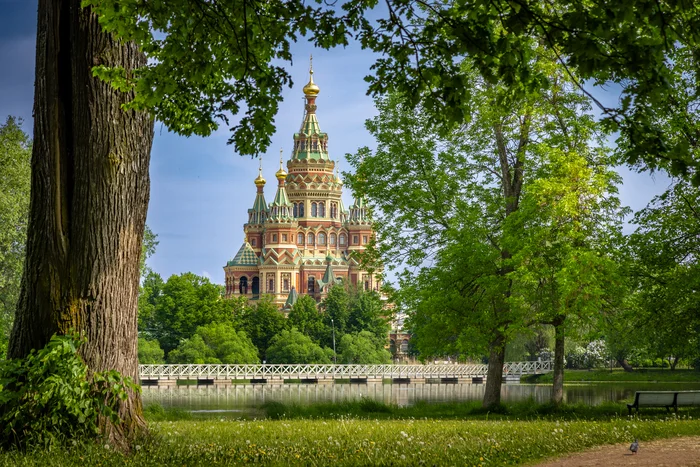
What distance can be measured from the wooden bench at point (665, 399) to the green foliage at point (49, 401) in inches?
400

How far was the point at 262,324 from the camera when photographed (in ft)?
222

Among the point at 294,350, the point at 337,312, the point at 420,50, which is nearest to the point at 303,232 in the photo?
the point at 337,312

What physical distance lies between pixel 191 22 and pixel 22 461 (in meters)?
3.60

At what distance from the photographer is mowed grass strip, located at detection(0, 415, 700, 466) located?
6.59 metres

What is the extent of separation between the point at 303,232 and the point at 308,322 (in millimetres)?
A: 34183

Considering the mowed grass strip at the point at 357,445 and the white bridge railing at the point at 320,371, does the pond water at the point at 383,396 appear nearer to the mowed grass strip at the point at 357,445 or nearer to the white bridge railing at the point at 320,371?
the white bridge railing at the point at 320,371

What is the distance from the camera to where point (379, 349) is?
236ft

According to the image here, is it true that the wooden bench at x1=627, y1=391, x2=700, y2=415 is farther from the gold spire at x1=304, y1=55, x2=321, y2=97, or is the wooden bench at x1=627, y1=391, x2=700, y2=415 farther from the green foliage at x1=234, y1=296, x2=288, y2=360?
the gold spire at x1=304, y1=55, x2=321, y2=97

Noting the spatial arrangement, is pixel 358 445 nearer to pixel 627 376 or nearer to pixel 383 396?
pixel 383 396

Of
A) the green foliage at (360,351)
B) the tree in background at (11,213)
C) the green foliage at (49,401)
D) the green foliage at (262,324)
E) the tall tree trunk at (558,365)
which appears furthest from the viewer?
the green foliage at (360,351)

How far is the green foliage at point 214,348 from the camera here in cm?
5547

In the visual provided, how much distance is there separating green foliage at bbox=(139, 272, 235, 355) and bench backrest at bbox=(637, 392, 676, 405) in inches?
1813

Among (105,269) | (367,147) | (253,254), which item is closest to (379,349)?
(253,254)

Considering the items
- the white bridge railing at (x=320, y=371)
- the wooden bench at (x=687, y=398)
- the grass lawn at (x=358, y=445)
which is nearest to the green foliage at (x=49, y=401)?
the grass lawn at (x=358, y=445)
